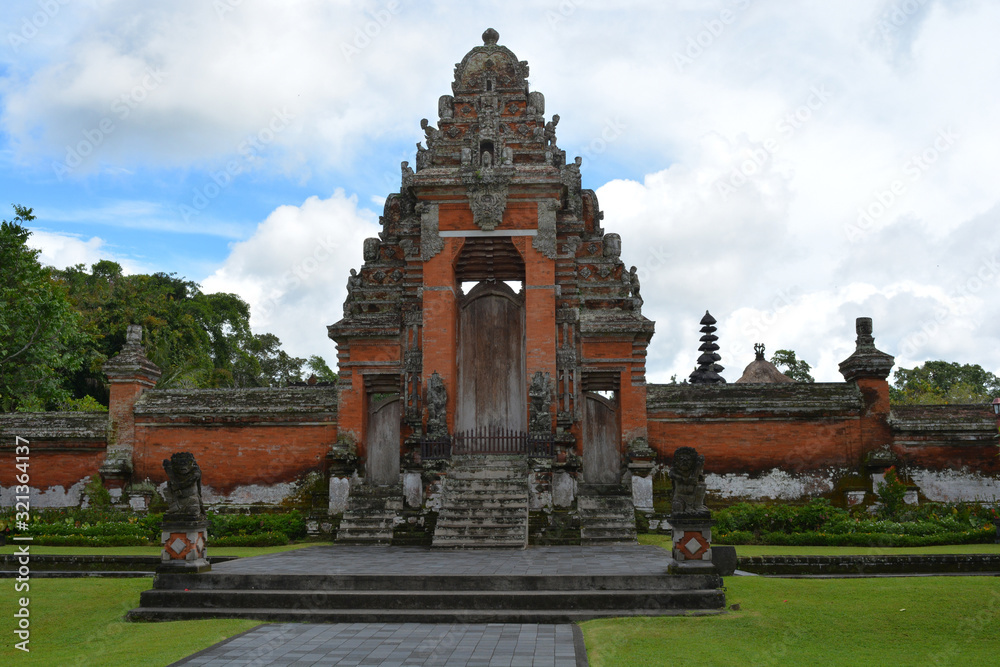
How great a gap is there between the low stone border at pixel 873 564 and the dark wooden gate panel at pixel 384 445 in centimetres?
897

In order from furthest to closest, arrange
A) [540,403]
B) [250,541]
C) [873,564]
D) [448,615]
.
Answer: [540,403], [250,541], [873,564], [448,615]

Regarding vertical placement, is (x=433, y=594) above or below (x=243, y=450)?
below

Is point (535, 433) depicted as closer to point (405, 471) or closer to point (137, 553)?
point (405, 471)

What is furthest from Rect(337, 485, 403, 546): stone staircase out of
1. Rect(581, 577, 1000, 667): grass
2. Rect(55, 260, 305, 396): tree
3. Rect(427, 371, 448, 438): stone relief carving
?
Rect(55, 260, 305, 396): tree

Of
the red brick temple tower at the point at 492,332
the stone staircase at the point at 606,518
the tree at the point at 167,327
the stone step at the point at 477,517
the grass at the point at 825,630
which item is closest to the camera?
the grass at the point at 825,630

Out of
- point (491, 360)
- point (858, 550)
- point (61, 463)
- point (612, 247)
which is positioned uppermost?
point (612, 247)

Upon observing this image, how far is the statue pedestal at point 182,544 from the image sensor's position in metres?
9.72

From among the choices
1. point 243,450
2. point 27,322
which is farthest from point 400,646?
point 27,322

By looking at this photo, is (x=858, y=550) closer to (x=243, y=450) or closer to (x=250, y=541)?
(x=250, y=541)

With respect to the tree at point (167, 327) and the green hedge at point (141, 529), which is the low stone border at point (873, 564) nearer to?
the green hedge at point (141, 529)

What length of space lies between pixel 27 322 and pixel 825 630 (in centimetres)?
1790

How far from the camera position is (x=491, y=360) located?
58.5 ft

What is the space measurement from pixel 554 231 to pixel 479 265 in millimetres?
2112

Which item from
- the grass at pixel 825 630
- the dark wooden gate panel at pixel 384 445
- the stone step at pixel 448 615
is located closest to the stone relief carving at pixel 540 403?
the dark wooden gate panel at pixel 384 445
